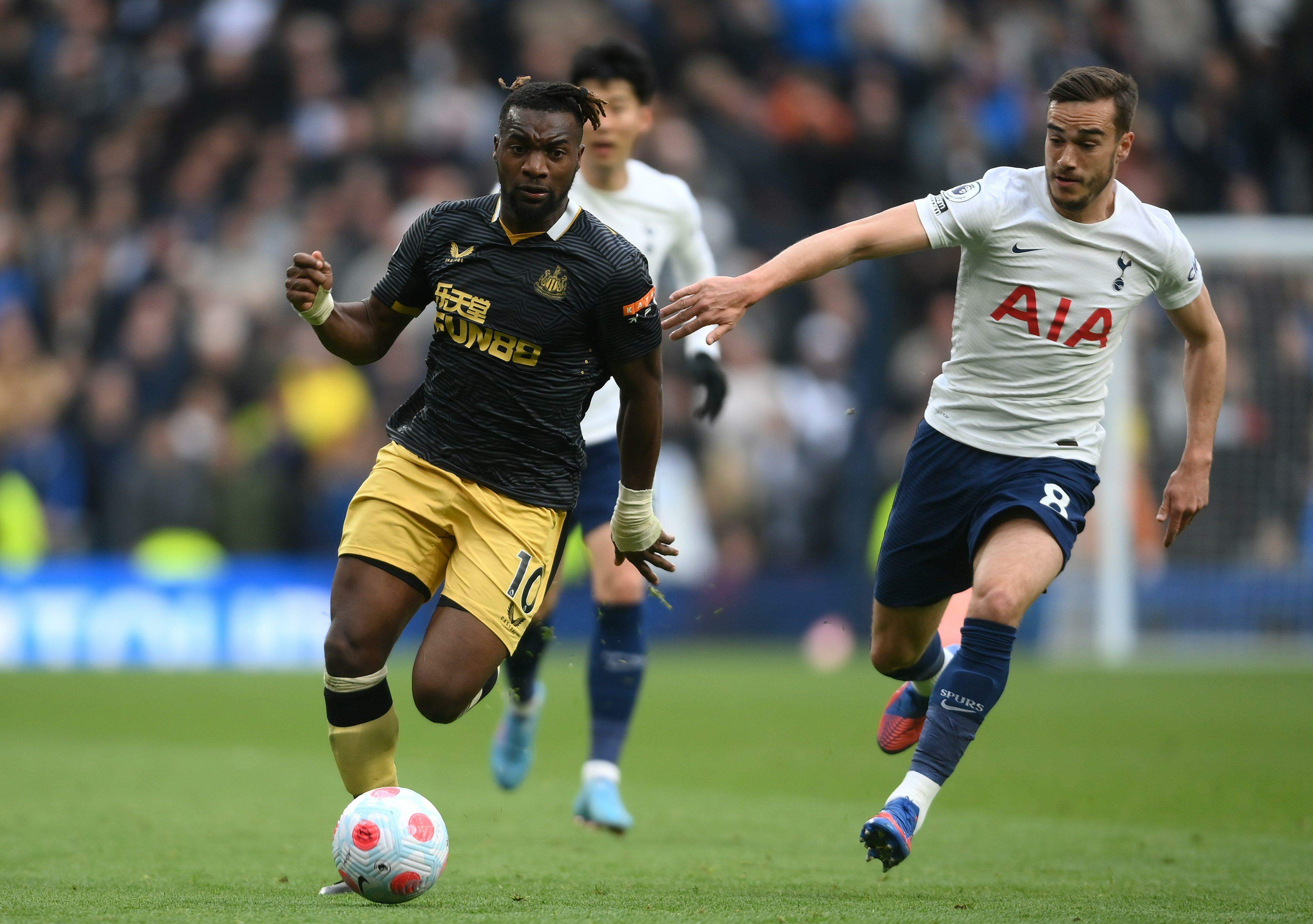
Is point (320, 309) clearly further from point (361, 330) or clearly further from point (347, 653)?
point (347, 653)

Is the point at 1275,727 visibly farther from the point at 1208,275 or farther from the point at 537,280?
the point at 537,280

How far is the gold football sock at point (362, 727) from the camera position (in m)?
5.14

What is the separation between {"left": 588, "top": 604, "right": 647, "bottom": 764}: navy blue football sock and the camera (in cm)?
700

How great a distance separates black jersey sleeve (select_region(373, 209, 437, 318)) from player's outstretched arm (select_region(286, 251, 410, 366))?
37 millimetres

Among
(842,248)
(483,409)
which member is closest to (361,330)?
(483,409)

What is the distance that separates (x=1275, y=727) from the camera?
10352mm

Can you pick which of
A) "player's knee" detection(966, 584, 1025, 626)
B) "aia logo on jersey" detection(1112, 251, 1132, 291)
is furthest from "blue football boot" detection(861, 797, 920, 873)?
"aia logo on jersey" detection(1112, 251, 1132, 291)

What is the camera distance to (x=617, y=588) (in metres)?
7.00

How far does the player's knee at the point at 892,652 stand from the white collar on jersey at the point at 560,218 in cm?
198

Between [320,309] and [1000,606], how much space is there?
2.29 metres

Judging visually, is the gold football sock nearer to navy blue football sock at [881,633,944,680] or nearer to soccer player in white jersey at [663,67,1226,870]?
soccer player in white jersey at [663,67,1226,870]

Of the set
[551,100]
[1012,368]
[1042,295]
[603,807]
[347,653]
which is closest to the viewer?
[347,653]

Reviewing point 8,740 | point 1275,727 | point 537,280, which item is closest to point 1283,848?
point 537,280

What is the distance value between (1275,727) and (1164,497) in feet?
16.8
